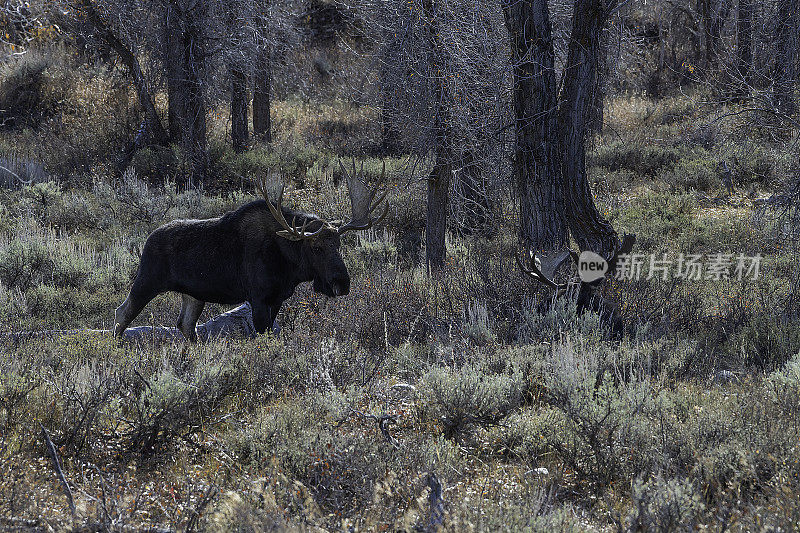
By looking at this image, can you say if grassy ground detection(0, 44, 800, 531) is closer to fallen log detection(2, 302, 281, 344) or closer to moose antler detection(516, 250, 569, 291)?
moose antler detection(516, 250, 569, 291)

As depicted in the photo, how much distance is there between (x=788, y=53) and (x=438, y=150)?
430cm

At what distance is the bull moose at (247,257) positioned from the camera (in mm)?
7121

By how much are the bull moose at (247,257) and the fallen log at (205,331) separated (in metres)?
0.30

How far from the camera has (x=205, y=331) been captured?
828cm

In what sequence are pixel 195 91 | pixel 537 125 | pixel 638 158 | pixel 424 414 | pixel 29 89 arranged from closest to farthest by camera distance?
pixel 424 414, pixel 537 125, pixel 195 91, pixel 638 158, pixel 29 89

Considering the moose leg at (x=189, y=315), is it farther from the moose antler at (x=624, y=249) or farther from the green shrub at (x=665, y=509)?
the green shrub at (x=665, y=509)

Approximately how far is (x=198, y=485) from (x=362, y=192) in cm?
381

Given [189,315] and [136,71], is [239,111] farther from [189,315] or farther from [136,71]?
[189,315]

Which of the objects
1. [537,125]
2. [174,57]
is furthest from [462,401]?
[174,57]

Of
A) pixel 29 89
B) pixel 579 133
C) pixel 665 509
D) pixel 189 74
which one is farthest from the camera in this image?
pixel 29 89

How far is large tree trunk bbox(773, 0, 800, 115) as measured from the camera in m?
8.28

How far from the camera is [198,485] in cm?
427

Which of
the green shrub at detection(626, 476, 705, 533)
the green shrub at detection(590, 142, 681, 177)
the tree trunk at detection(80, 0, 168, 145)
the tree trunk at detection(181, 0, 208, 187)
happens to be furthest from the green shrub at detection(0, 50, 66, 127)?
the green shrub at detection(626, 476, 705, 533)

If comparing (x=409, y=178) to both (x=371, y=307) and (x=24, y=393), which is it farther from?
(x=24, y=393)
